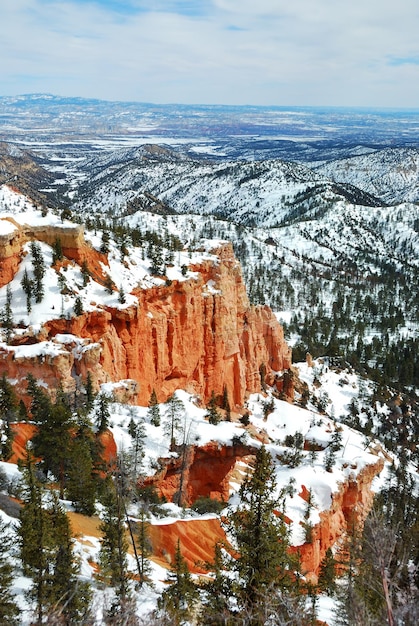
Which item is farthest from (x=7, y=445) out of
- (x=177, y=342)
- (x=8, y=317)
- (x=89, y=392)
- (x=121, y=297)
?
(x=177, y=342)

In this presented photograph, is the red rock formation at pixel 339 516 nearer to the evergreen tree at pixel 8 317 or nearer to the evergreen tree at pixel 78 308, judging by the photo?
the evergreen tree at pixel 78 308

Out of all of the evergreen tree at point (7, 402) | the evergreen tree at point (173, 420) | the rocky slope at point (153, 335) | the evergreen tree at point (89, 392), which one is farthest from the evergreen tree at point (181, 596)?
the rocky slope at point (153, 335)

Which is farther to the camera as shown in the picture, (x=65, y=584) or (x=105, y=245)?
(x=105, y=245)

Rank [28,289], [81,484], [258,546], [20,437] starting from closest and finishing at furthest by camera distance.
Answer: [258,546] → [81,484] → [20,437] → [28,289]

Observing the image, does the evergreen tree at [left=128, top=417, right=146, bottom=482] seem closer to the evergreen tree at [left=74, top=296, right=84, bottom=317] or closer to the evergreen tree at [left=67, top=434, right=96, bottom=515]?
the evergreen tree at [left=67, top=434, right=96, bottom=515]

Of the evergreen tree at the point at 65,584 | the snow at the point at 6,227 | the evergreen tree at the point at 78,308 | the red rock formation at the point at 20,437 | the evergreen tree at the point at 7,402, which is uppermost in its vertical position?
the snow at the point at 6,227

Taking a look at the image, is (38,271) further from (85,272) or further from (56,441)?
(56,441)
